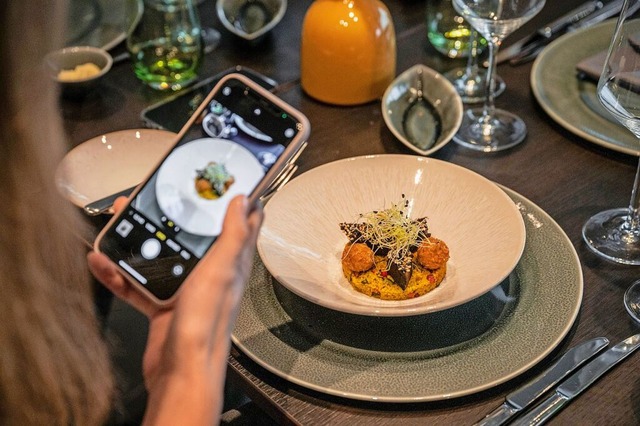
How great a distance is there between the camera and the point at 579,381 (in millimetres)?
736

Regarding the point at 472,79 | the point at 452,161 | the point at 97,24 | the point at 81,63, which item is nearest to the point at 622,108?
the point at 452,161

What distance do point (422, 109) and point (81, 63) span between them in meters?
0.51

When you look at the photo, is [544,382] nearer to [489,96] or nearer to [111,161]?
[489,96]

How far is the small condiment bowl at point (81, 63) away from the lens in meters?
1.17

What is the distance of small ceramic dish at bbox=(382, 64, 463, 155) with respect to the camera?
1.07 metres

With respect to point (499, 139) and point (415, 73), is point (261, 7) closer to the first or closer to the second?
point (415, 73)

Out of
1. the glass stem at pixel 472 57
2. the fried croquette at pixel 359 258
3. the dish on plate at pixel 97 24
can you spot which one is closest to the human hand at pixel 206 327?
the fried croquette at pixel 359 258

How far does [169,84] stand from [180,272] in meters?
0.51

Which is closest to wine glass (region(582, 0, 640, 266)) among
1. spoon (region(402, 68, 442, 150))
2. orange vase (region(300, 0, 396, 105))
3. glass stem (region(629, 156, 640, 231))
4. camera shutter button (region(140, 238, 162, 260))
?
glass stem (region(629, 156, 640, 231))

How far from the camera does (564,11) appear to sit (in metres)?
1.36

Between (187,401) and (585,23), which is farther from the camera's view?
(585,23)

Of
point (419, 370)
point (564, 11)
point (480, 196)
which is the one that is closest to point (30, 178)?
point (419, 370)

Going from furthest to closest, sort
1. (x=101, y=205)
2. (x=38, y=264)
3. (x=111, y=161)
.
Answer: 1. (x=111, y=161)
2. (x=101, y=205)
3. (x=38, y=264)

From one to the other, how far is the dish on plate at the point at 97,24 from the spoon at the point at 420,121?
19.3 inches
